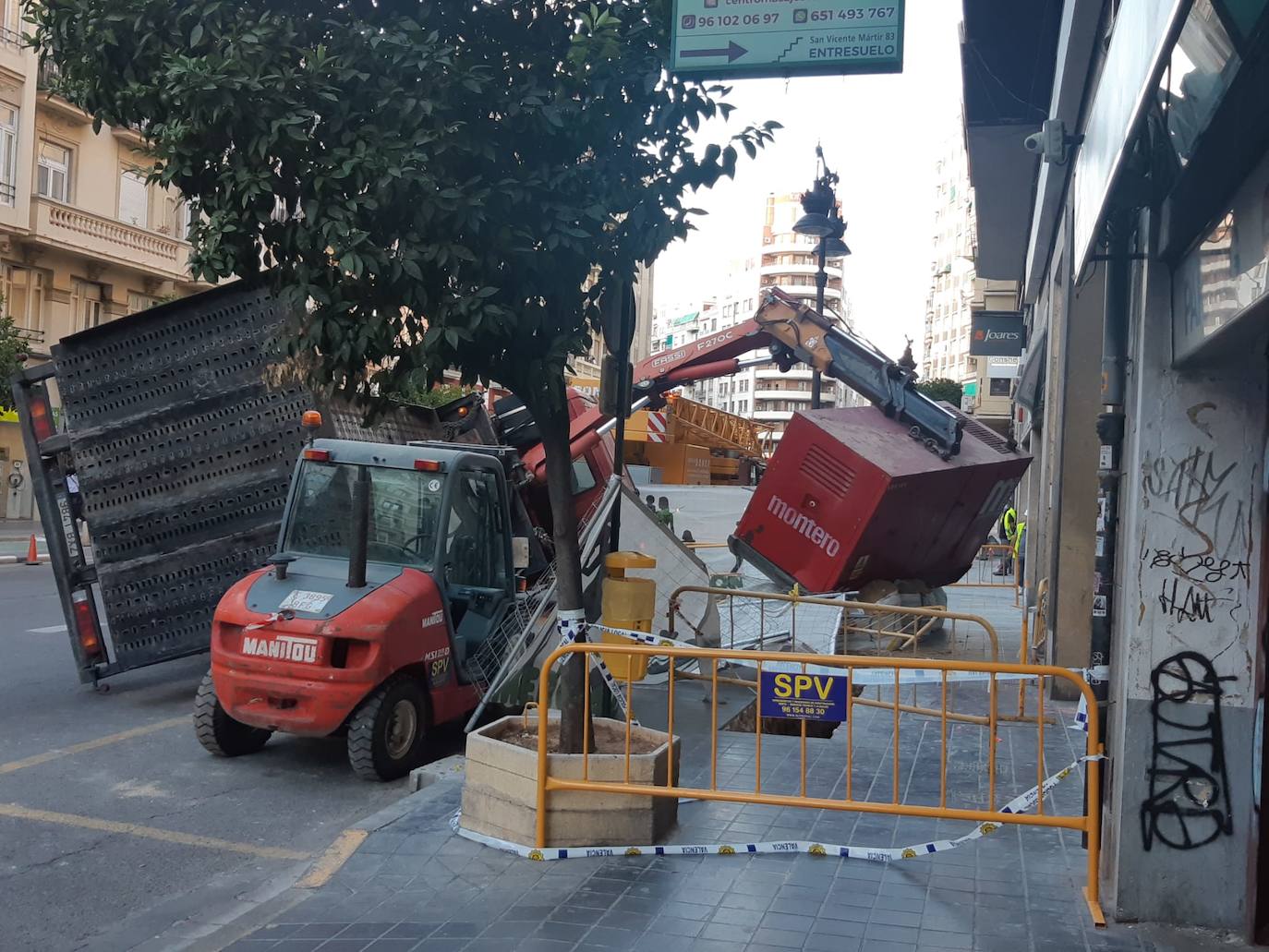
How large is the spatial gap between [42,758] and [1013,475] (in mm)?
10293

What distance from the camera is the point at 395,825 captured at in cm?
630

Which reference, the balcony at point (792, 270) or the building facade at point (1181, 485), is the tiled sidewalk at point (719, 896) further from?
the balcony at point (792, 270)

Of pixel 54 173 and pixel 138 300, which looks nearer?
pixel 54 173

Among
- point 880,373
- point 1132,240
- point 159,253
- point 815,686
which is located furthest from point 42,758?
point 159,253

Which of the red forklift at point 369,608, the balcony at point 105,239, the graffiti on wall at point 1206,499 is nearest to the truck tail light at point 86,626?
the red forklift at point 369,608

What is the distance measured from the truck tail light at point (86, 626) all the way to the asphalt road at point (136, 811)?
0.41m

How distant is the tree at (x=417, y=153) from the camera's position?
18.0 feet

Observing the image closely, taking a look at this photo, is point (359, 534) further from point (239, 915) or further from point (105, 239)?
point (105, 239)

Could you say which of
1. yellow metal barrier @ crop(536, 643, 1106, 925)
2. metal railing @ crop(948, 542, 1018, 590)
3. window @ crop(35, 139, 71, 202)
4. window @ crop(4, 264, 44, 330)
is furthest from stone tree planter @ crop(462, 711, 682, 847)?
window @ crop(35, 139, 71, 202)

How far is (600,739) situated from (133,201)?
3036 cm

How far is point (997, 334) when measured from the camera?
26719 mm

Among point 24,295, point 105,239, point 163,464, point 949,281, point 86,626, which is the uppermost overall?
point 949,281

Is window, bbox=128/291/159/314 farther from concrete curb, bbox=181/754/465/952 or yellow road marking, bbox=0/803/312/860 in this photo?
concrete curb, bbox=181/754/465/952

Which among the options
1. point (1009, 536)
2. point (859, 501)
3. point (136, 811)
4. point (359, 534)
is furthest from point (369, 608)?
point (1009, 536)
